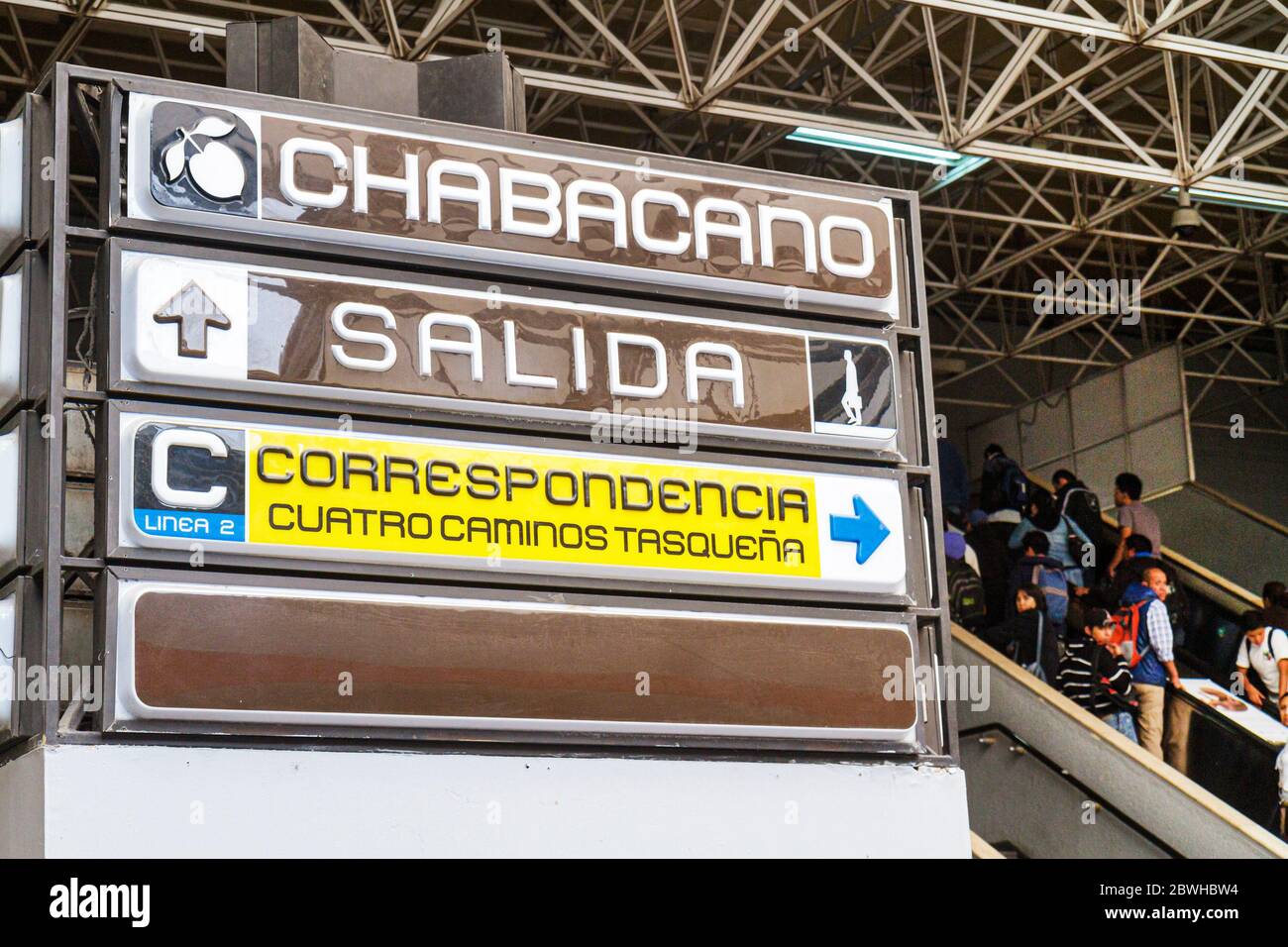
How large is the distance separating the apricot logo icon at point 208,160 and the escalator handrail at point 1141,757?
7.25m

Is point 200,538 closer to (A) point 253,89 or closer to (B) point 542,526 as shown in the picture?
(B) point 542,526

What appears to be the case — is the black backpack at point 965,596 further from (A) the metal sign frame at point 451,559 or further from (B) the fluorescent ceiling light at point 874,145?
(A) the metal sign frame at point 451,559

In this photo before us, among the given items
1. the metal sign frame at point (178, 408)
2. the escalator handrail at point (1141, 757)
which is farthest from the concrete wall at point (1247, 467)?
the metal sign frame at point (178, 408)

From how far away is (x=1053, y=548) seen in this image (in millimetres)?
15797

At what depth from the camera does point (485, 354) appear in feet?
19.1

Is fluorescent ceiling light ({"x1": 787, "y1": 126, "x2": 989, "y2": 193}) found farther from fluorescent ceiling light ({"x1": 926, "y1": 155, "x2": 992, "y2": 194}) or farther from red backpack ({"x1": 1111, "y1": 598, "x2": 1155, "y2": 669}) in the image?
red backpack ({"x1": 1111, "y1": 598, "x2": 1155, "y2": 669})

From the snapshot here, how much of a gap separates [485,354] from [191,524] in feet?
3.77

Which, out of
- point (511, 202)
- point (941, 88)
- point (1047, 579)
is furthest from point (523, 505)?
point (941, 88)

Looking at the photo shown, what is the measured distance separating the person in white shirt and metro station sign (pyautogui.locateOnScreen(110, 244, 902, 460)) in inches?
325

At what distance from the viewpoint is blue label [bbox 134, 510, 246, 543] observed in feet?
17.0

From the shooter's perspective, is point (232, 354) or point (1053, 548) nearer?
point (232, 354)

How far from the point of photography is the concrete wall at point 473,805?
16.2 ft
